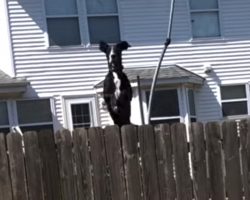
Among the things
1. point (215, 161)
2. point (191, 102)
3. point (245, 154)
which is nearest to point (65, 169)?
point (215, 161)

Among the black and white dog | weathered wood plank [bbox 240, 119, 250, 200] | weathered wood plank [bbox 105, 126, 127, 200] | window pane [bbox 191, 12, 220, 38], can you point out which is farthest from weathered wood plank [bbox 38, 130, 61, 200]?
window pane [bbox 191, 12, 220, 38]

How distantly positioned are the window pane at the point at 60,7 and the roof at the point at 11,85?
1947 mm

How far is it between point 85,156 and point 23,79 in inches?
396

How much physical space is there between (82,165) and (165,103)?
1062cm

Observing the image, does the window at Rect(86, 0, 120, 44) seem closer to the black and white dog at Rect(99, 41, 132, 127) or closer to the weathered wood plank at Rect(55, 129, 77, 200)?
the black and white dog at Rect(99, 41, 132, 127)

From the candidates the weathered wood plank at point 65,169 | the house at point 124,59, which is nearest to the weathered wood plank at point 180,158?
the weathered wood plank at point 65,169

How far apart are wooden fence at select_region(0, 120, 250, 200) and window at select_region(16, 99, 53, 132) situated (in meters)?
9.80

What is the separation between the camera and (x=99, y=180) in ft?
19.0

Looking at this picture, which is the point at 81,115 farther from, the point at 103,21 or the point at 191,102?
the point at 191,102

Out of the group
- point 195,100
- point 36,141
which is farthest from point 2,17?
point 36,141

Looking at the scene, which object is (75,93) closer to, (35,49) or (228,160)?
(35,49)

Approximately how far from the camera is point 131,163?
229 inches

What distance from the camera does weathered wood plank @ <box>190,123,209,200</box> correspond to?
5949 millimetres

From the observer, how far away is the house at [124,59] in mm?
15727
